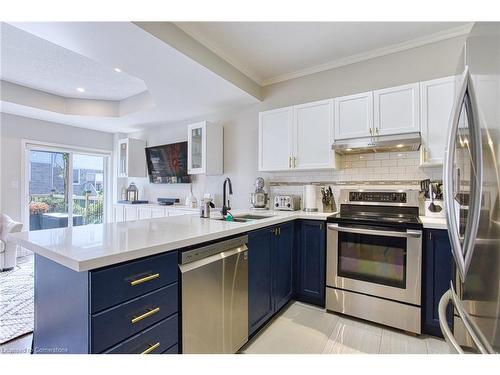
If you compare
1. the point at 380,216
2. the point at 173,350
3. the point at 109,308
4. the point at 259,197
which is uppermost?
the point at 259,197

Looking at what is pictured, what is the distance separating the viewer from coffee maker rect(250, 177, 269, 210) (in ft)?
11.0

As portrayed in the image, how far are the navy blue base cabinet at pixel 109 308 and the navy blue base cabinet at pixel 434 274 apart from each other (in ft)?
6.40

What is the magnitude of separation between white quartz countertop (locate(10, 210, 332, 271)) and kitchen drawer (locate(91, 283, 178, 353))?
0.70 ft

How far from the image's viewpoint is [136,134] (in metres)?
5.37

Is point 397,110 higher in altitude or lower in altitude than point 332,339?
higher

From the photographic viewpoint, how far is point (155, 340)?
Answer: 1.25 m

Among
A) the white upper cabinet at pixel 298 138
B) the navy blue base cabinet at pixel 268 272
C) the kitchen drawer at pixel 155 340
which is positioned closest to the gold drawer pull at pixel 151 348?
the kitchen drawer at pixel 155 340

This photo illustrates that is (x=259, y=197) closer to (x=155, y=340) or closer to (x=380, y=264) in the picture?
(x=380, y=264)

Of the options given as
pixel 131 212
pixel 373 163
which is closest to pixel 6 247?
pixel 131 212

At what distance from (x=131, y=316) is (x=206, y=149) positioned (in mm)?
2822

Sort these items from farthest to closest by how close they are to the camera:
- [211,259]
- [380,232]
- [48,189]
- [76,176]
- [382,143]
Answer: [76,176] < [48,189] < [382,143] < [380,232] < [211,259]
